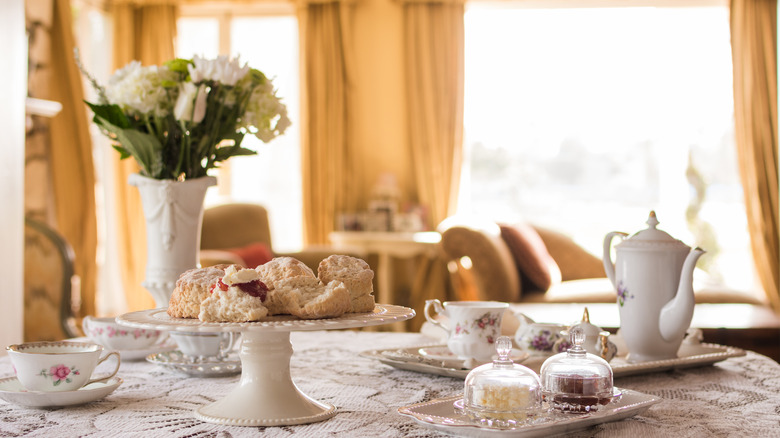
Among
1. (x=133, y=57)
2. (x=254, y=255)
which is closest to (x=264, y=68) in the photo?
(x=133, y=57)

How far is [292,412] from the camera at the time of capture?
954 mm

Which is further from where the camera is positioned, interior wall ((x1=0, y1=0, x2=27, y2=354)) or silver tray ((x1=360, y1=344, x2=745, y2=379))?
interior wall ((x1=0, y1=0, x2=27, y2=354))

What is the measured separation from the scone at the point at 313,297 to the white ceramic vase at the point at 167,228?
54 cm

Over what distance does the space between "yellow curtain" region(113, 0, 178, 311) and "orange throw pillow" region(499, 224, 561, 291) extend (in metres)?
2.91

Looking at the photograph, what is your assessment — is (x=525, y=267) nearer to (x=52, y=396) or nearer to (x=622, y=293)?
(x=622, y=293)

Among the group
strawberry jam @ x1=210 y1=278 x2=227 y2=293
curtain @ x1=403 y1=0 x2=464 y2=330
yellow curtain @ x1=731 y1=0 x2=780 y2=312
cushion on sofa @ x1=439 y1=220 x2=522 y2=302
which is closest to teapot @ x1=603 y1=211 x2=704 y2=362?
strawberry jam @ x1=210 y1=278 x2=227 y2=293

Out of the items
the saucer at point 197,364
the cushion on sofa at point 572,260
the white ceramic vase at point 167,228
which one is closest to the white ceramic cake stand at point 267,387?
the saucer at point 197,364

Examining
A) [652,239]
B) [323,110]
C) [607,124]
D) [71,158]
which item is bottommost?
[652,239]

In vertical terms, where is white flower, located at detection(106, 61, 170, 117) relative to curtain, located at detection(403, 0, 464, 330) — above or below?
below

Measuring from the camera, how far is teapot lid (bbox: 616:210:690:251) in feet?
4.52

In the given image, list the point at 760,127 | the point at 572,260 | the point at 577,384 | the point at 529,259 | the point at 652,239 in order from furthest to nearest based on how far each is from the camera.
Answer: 1. the point at 760,127
2. the point at 572,260
3. the point at 529,259
4. the point at 652,239
5. the point at 577,384

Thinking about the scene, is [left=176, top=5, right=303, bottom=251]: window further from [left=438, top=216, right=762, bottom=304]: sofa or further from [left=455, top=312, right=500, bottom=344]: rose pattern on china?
[left=455, top=312, right=500, bottom=344]: rose pattern on china

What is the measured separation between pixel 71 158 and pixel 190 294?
427cm

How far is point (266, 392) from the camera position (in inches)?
38.1
